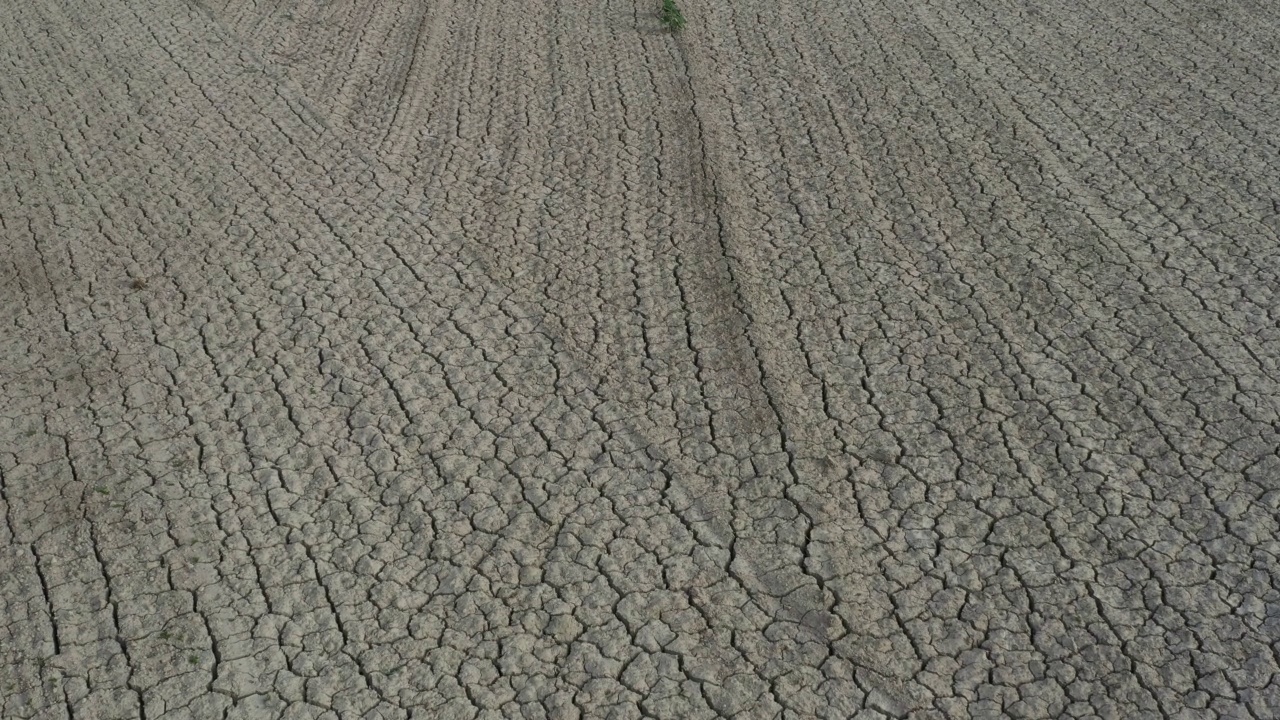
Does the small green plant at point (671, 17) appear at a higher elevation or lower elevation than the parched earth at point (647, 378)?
higher

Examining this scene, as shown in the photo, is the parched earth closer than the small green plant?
Yes

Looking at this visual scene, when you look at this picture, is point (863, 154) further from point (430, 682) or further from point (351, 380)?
point (430, 682)

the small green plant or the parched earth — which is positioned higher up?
the small green plant

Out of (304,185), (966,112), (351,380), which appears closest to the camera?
(351,380)

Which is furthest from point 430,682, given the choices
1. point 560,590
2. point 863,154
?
point 863,154
